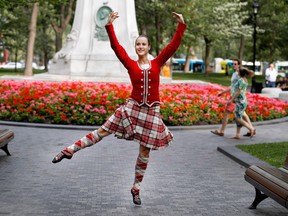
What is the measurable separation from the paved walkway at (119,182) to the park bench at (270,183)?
0.92 ft

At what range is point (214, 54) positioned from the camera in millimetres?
97375

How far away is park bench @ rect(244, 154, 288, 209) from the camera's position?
217 inches

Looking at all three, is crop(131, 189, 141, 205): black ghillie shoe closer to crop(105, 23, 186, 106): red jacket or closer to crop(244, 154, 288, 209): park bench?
crop(105, 23, 186, 106): red jacket

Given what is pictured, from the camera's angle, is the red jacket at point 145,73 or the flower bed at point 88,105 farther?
the flower bed at point 88,105

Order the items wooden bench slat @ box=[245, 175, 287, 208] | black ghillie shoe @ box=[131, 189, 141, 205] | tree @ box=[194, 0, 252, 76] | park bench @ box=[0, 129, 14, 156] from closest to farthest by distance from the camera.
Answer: wooden bench slat @ box=[245, 175, 287, 208] → black ghillie shoe @ box=[131, 189, 141, 205] → park bench @ box=[0, 129, 14, 156] → tree @ box=[194, 0, 252, 76]

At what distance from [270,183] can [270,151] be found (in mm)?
4178

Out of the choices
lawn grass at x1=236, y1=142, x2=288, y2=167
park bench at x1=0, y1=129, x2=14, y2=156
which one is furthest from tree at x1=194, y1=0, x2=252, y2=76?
park bench at x1=0, y1=129, x2=14, y2=156

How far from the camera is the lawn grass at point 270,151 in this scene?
29.4 feet

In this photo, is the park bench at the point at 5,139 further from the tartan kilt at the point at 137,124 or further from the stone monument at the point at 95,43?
the stone monument at the point at 95,43

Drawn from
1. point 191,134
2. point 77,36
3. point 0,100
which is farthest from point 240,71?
point 77,36

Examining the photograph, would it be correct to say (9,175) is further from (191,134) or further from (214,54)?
(214,54)

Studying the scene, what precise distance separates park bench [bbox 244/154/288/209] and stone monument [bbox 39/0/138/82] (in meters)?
15.3

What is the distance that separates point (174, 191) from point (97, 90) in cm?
905

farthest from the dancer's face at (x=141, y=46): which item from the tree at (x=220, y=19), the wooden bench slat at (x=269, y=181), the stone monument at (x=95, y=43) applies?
the tree at (x=220, y=19)
